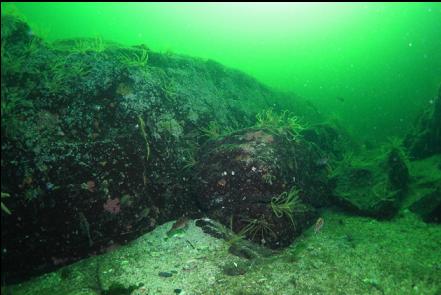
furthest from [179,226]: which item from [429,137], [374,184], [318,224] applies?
[429,137]

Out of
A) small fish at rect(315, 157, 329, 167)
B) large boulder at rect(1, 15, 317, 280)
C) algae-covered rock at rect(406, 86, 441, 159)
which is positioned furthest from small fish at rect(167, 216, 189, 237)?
algae-covered rock at rect(406, 86, 441, 159)

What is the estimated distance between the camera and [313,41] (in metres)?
142

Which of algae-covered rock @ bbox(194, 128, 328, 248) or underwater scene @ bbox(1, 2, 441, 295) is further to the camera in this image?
algae-covered rock @ bbox(194, 128, 328, 248)

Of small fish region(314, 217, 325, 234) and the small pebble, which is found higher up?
small fish region(314, 217, 325, 234)

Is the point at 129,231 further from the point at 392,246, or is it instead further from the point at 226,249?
the point at 392,246

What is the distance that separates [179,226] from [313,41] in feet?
507

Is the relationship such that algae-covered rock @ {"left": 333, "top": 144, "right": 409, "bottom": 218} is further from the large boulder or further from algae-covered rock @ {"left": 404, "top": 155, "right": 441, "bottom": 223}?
the large boulder

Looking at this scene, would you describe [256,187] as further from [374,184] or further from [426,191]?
[426,191]

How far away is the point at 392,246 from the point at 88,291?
596 cm

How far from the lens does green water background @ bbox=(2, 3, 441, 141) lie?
2534cm

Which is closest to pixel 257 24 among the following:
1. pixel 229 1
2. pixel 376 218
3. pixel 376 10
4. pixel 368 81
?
pixel 229 1

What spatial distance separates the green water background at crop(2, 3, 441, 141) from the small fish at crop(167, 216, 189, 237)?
6.23 m

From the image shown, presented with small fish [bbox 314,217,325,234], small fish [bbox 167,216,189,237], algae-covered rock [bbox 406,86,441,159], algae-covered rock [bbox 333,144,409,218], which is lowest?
small fish [bbox 167,216,189,237]

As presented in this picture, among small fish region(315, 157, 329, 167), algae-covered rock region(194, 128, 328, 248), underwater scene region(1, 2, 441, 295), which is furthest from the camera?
small fish region(315, 157, 329, 167)
